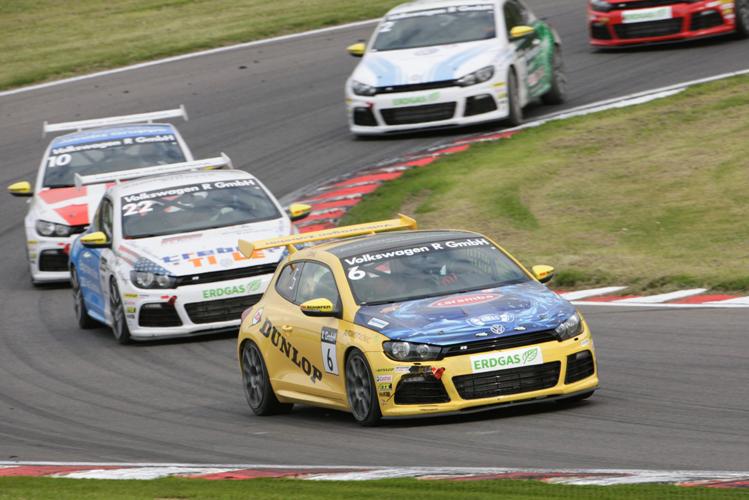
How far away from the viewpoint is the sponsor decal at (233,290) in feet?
48.8

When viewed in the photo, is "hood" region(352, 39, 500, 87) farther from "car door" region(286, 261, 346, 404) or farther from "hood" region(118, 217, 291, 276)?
"car door" region(286, 261, 346, 404)

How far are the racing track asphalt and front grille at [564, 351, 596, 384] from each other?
224 millimetres

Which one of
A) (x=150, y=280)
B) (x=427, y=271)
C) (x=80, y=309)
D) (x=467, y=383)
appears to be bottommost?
(x=80, y=309)

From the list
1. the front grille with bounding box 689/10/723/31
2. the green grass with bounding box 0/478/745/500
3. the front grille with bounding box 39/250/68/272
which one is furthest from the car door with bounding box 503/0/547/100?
the green grass with bounding box 0/478/745/500

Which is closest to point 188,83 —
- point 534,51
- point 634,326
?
point 534,51

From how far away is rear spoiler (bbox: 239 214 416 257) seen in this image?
12.0 meters

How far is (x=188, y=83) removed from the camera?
28422 millimetres

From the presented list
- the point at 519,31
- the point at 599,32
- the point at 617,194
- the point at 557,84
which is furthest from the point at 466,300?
the point at 599,32

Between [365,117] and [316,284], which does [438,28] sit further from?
[316,284]

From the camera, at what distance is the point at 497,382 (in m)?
10.0

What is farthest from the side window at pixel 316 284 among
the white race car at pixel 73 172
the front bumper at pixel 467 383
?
the white race car at pixel 73 172

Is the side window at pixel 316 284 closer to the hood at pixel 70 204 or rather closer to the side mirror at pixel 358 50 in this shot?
the hood at pixel 70 204

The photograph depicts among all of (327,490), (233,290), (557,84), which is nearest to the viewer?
(327,490)

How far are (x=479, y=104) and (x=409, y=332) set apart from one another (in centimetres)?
1197
